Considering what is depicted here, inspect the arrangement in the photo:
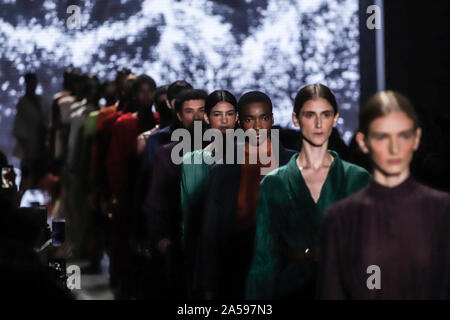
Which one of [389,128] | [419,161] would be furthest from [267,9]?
[389,128]

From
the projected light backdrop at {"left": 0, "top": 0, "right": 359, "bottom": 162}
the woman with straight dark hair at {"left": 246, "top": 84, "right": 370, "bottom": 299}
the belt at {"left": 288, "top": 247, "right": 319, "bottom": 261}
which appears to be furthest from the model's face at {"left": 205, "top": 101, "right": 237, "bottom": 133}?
the projected light backdrop at {"left": 0, "top": 0, "right": 359, "bottom": 162}

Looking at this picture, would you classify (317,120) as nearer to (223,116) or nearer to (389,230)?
(389,230)

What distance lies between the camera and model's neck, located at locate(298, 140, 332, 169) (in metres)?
3.07

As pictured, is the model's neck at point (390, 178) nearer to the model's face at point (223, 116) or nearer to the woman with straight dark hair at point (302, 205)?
the woman with straight dark hair at point (302, 205)

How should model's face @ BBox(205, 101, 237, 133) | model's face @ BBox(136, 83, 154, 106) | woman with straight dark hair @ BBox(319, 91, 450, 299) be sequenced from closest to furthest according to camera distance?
1. woman with straight dark hair @ BBox(319, 91, 450, 299)
2. model's face @ BBox(205, 101, 237, 133)
3. model's face @ BBox(136, 83, 154, 106)

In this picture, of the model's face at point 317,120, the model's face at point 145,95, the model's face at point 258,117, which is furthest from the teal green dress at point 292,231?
the model's face at point 145,95

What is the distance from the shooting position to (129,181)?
20.7ft

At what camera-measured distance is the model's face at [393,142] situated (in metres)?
2.41

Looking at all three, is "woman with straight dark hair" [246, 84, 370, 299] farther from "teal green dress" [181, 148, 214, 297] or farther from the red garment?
the red garment

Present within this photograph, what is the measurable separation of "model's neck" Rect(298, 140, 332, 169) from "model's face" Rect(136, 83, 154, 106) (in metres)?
3.12

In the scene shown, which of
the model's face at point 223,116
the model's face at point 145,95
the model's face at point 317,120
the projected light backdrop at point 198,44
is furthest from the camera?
the projected light backdrop at point 198,44

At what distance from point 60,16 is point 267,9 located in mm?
1874

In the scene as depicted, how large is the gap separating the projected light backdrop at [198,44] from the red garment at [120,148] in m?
1.48

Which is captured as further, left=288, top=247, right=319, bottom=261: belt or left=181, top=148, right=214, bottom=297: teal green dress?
left=181, top=148, right=214, bottom=297: teal green dress
